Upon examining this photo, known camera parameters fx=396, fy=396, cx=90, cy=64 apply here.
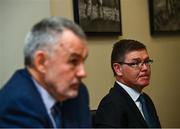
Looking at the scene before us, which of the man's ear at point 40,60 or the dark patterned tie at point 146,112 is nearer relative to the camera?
the man's ear at point 40,60

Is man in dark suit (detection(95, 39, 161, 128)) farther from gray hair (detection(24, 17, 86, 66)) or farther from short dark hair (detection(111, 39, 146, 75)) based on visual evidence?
gray hair (detection(24, 17, 86, 66))

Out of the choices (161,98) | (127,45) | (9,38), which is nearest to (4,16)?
(9,38)

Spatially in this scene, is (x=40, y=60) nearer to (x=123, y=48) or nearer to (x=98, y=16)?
(x=123, y=48)

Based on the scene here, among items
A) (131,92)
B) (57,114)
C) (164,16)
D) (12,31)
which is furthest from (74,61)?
(164,16)

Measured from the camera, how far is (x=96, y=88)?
3.22 m

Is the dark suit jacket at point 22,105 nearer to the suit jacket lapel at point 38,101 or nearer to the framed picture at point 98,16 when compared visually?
the suit jacket lapel at point 38,101

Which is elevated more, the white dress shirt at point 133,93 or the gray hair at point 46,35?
the gray hair at point 46,35

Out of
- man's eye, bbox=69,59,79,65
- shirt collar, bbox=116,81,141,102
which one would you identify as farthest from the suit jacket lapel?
shirt collar, bbox=116,81,141,102

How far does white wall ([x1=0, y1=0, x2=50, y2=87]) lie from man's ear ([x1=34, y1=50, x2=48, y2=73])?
0.99 m

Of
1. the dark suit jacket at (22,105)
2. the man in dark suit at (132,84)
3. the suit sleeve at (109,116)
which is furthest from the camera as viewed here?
the man in dark suit at (132,84)

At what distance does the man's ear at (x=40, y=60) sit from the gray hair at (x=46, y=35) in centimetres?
2

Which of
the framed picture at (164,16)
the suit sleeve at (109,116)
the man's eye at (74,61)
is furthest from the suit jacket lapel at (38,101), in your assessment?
the framed picture at (164,16)

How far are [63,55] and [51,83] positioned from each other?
0.12m

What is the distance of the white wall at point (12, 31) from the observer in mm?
2469
